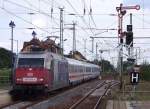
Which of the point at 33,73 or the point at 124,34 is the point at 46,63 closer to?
the point at 33,73

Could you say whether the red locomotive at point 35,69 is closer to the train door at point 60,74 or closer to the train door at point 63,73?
the train door at point 60,74

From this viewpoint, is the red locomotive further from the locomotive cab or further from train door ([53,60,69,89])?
train door ([53,60,69,89])

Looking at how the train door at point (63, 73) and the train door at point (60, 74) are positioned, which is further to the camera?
the train door at point (63, 73)

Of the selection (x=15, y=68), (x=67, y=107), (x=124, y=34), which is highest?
(x=124, y=34)

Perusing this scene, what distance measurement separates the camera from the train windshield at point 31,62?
34562mm

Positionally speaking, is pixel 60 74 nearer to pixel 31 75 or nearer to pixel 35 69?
pixel 35 69

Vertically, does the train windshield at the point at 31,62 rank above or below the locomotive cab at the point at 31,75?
above

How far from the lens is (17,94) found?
3647cm

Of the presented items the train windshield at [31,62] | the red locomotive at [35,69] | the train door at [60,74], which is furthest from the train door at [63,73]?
the train windshield at [31,62]

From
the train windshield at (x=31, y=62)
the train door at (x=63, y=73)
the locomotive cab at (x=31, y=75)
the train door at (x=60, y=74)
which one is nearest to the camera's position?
the locomotive cab at (x=31, y=75)

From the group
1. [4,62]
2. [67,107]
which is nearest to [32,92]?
[67,107]

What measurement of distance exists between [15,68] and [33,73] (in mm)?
1245

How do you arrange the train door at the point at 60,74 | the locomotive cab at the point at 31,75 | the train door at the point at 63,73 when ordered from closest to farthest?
the locomotive cab at the point at 31,75 < the train door at the point at 60,74 < the train door at the point at 63,73

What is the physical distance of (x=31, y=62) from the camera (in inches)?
1367
